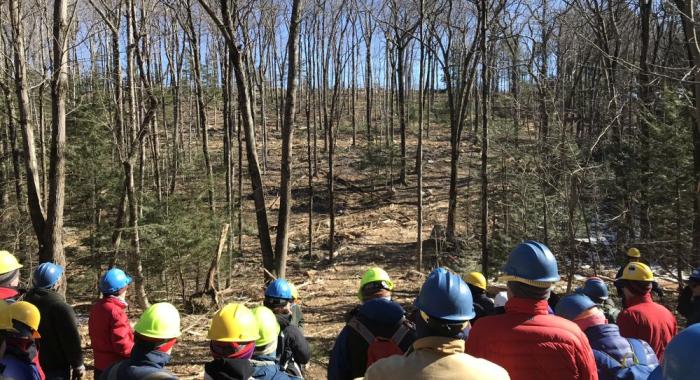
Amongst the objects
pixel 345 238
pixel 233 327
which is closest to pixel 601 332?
pixel 233 327

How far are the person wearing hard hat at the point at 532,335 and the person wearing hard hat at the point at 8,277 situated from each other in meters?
4.00

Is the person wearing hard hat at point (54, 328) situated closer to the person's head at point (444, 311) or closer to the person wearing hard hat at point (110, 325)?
the person wearing hard hat at point (110, 325)

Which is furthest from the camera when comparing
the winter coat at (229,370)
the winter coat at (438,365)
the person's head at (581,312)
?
the person's head at (581,312)

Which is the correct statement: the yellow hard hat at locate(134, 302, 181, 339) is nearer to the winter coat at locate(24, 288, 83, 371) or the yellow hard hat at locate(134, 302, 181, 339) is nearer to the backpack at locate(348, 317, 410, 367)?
the backpack at locate(348, 317, 410, 367)

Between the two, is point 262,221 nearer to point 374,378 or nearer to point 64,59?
point 64,59

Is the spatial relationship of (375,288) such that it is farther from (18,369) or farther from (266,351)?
(18,369)

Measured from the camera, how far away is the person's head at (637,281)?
12.9ft

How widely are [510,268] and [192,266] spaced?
10517mm

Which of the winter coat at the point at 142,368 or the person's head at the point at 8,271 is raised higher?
the person's head at the point at 8,271

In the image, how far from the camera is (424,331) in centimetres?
188

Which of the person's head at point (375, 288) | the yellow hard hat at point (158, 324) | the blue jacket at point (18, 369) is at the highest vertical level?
the yellow hard hat at point (158, 324)

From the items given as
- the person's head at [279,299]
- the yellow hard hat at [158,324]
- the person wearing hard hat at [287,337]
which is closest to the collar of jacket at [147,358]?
the yellow hard hat at [158,324]

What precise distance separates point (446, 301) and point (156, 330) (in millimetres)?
1795

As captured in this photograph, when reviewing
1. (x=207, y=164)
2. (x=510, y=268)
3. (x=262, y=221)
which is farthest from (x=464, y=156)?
(x=510, y=268)
